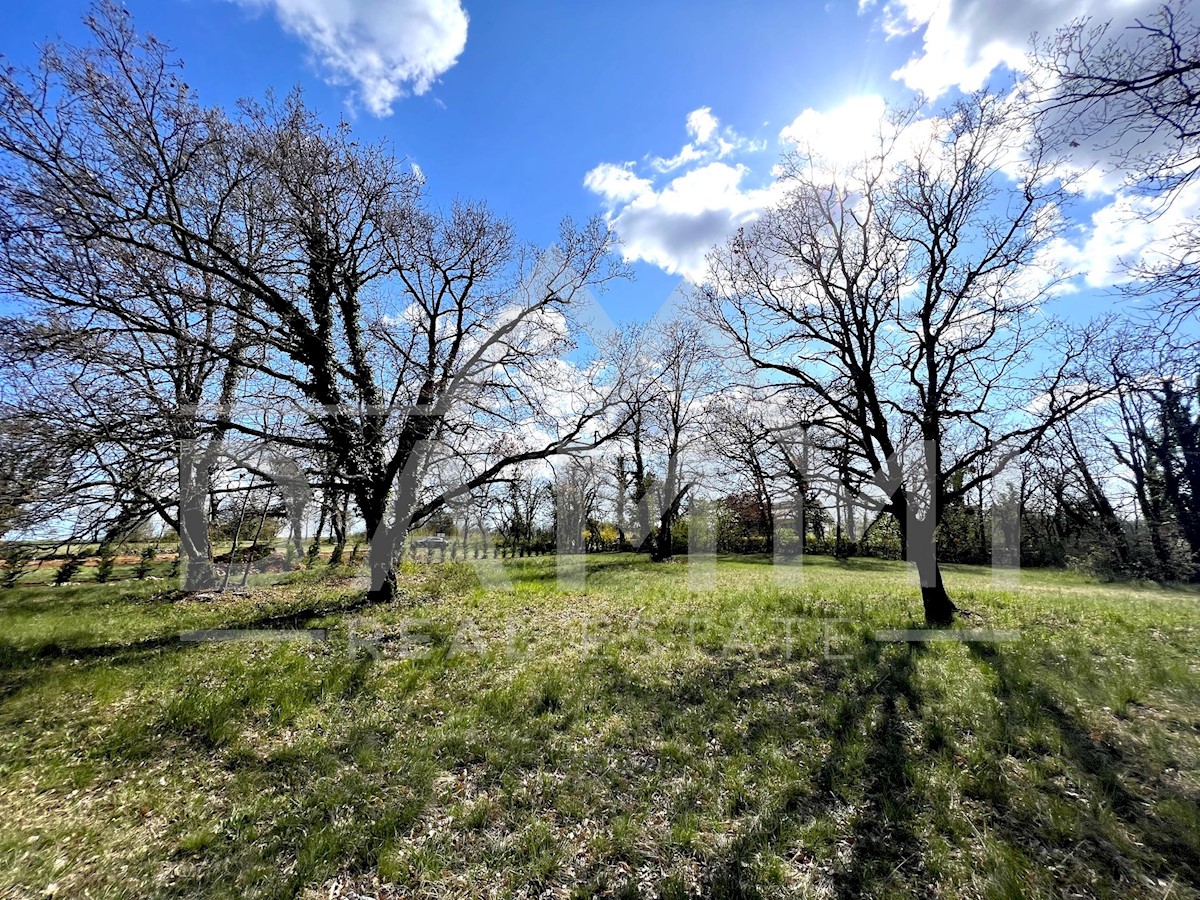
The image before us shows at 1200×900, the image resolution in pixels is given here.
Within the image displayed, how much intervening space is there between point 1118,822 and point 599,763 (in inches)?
177

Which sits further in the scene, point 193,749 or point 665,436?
point 665,436

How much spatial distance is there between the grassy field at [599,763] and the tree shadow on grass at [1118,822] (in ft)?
0.06

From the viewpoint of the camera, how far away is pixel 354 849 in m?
3.60

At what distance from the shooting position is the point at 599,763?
4781mm

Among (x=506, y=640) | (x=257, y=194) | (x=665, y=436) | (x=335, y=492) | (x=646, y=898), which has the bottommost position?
(x=646, y=898)

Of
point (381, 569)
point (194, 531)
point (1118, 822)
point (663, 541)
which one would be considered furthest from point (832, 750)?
point (663, 541)

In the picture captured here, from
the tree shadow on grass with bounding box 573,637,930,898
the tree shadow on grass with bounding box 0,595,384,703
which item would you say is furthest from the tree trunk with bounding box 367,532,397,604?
the tree shadow on grass with bounding box 573,637,930,898

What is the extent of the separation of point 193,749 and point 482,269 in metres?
11.2

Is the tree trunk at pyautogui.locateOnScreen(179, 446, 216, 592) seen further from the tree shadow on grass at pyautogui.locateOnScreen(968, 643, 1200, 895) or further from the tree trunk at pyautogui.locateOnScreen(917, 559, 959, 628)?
the tree trunk at pyautogui.locateOnScreen(917, 559, 959, 628)

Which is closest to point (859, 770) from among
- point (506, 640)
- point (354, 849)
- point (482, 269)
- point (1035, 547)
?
point (354, 849)

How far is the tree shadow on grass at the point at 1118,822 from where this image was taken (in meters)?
3.45

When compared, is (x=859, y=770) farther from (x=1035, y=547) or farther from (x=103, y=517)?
(x=1035, y=547)

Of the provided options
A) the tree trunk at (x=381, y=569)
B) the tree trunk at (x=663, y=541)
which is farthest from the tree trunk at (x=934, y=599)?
the tree trunk at (x=663, y=541)

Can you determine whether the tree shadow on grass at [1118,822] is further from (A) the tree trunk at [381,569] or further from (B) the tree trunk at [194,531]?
(B) the tree trunk at [194,531]
